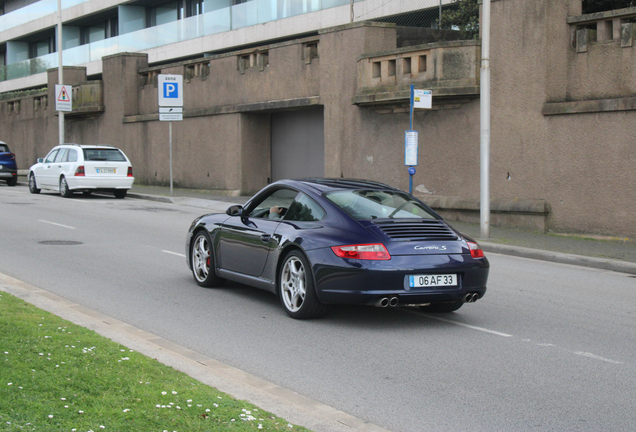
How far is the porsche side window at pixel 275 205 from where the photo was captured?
8.52 m

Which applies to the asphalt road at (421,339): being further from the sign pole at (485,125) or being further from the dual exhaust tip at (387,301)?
the sign pole at (485,125)

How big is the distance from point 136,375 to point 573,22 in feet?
42.3

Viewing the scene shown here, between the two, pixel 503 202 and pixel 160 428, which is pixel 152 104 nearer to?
pixel 503 202

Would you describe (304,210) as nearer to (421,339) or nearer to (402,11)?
(421,339)

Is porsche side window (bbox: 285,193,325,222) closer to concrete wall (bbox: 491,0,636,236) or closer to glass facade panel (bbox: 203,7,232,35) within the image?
concrete wall (bbox: 491,0,636,236)

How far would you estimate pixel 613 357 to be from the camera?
21.7ft

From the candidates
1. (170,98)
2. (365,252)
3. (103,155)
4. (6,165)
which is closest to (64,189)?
(103,155)

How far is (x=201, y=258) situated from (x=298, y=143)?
14597mm

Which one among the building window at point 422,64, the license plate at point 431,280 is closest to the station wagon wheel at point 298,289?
the license plate at point 431,280

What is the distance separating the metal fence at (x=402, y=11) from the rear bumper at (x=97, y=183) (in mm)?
10010

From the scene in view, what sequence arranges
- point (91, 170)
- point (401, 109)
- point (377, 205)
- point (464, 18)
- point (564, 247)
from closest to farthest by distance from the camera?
point (377, 205)
point (564, 247)
point (401, 109)
point (464, 18)
point (91, 170)

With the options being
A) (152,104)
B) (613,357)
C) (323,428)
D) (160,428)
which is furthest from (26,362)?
(152,104)

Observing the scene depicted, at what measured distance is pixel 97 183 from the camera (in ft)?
78.2

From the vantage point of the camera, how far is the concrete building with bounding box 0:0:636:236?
49.3ft
